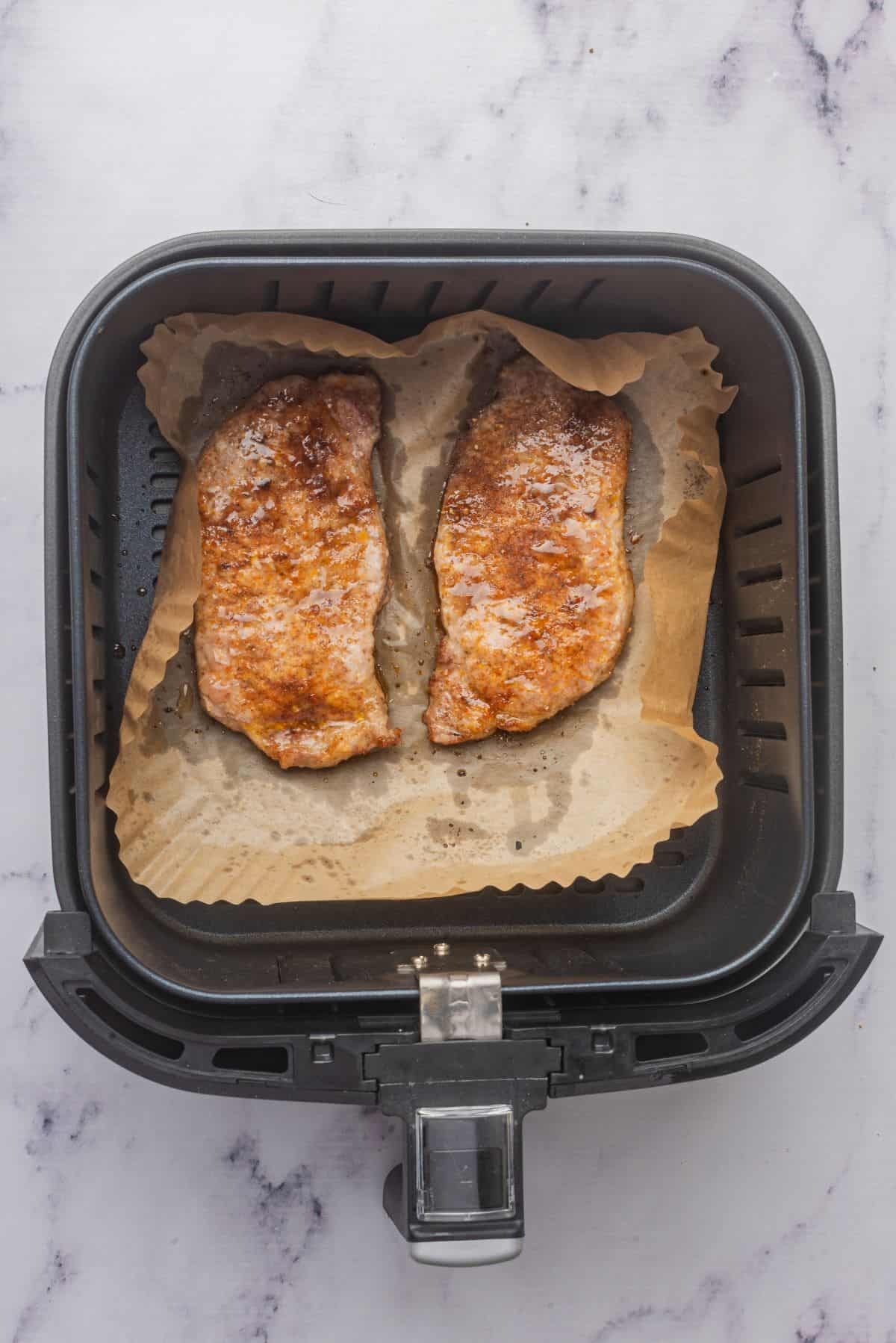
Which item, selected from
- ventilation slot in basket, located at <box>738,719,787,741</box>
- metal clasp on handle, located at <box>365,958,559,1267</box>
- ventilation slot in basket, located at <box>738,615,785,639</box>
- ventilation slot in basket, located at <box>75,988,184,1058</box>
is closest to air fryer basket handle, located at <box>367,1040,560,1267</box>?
metal clasp on handle, located at <box>365,958,559,1267</box>

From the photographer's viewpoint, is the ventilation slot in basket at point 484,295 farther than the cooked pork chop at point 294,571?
No

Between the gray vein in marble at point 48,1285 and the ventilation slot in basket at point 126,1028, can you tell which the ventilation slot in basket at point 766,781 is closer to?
the ventilation slot in basket at point 126,1028

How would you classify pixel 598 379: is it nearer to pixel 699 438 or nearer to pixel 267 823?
pixel 699 438

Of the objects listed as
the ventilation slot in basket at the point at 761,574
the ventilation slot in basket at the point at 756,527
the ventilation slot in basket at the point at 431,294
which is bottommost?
the ventilation slot in basket at the point at 761,574

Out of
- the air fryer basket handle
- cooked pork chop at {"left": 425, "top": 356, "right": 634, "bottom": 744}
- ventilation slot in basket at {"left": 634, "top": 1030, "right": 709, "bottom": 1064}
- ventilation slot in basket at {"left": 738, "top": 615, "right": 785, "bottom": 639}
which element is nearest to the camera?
the air fryer basket handle

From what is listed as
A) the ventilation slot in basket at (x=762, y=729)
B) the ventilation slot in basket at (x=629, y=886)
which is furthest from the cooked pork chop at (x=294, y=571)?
the ventilation slot in basket at (x=762, y=729)

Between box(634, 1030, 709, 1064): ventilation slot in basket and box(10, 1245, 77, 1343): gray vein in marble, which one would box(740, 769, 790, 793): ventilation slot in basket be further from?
box(10, 1245, 77, 1343): gray vein in marble

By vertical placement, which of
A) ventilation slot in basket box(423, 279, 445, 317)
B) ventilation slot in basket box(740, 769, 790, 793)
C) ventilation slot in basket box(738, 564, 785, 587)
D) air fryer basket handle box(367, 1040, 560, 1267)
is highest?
ventilation slot in basket box(423, 279, 445, 317)

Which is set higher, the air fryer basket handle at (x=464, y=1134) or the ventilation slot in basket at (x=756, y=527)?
the ventilation slot in basket at (x=756, y=527)
